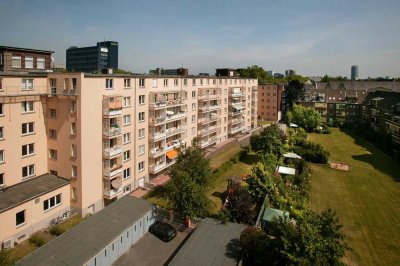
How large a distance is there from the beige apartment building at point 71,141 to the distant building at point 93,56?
329 feet

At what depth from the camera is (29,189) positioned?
3253 centimetres

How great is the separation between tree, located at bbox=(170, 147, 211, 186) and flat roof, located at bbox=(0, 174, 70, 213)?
13.7m

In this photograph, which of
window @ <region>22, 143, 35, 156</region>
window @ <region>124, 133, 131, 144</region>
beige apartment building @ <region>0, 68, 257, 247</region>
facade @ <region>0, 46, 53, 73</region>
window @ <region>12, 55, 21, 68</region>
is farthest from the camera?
window @ <region>124, 133, 131, 144</region>

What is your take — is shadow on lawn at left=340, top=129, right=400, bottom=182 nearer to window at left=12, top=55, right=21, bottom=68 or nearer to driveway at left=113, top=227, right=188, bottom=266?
driveway at left=113, top=227, right=188, bottom=266

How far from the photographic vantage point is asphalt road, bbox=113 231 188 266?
91.6ft

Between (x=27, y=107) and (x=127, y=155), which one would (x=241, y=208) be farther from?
(x=27, y=107)

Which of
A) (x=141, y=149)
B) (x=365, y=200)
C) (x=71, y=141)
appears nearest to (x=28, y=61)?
(x=71, y=141)

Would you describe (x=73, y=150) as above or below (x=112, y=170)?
above

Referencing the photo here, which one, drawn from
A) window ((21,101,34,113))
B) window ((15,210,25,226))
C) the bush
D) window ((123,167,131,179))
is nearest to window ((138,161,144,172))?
window ((123,167,131,179))

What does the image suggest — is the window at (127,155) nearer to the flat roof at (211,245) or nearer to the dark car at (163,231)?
the dark car at (163,231)

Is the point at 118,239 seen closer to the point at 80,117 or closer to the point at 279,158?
the point at 80,117

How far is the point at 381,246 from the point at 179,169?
945 inches

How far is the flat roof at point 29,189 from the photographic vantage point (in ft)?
96.6

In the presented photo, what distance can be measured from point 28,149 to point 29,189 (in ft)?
16.5
